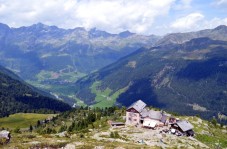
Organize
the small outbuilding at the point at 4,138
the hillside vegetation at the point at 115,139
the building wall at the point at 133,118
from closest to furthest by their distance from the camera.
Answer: the small outbuilding at the point at 4,138 < the hillside vegetation at the point at 115,139 < the building wall at the point at 133,118

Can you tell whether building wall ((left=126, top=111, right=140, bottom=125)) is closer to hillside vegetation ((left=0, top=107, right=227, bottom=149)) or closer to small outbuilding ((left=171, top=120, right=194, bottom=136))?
hillside vegetation ((left=0, top=107, right=227, bottom=149))

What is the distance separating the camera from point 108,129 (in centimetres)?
12356

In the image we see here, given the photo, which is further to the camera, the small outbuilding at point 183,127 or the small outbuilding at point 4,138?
the small outbuilding at point 183,127

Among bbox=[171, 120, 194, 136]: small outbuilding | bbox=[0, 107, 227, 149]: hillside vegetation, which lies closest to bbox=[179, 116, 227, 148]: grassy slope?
bbox=[0, 107, 227, 149]: hillside vegetation

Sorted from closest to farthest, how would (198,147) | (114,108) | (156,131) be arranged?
1. (198,147)
2. (156,131)
3. (114,108)

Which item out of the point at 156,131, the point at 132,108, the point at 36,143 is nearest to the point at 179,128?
the point at 156,131

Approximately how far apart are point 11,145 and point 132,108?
227 ft

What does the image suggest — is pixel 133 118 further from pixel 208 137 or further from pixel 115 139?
pixel 115 139

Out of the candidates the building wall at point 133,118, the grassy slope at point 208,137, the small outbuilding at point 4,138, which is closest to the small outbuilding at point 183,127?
the grassy slope at point 208,137

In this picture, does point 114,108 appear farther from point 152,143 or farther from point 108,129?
point 152,143

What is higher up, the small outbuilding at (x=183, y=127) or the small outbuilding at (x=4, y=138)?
the small outbuilding at (x=4, y=138)

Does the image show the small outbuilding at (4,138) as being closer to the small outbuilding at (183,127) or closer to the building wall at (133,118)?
the building wall at (133,118)

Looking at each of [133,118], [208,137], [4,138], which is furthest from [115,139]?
[208,137]

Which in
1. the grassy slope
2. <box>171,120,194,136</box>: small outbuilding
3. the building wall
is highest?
the building wall
